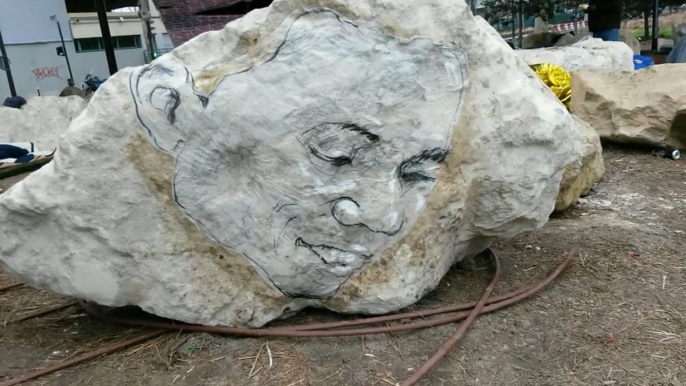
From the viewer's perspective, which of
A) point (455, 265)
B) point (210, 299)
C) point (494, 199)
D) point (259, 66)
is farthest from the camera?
point (455, 265)

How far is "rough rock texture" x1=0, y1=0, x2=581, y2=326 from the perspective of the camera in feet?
6.88

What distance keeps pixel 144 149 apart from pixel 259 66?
491 millimetres

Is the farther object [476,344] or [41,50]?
[41,50]


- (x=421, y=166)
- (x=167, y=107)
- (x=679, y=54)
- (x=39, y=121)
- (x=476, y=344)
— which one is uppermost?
(x=167, y=107)

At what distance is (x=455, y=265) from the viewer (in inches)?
111

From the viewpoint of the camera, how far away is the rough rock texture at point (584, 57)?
20.7 ft

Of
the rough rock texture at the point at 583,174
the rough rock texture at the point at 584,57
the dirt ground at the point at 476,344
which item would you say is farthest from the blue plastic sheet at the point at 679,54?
the dirt ground at the point at 476,344

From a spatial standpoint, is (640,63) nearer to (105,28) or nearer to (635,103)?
(635,103)

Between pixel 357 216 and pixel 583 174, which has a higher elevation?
pixel 357 216

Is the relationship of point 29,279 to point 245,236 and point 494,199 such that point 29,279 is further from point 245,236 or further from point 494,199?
point 494,199

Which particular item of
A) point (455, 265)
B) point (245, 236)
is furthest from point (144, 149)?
point (455, 265)

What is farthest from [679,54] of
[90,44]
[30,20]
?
[90,44]

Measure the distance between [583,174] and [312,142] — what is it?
7.70 feet

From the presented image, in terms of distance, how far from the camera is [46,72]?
42.3ft
